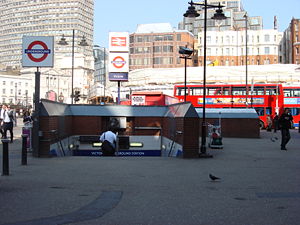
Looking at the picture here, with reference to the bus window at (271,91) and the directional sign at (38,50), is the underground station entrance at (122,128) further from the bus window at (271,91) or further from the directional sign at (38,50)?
the bus window at (271,91)

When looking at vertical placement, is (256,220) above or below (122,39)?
below

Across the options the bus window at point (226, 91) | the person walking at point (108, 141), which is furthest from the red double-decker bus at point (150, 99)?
the person walking at point (108, 141)

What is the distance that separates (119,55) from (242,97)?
15.2 meters

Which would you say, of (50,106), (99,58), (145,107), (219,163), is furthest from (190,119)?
(99,58)

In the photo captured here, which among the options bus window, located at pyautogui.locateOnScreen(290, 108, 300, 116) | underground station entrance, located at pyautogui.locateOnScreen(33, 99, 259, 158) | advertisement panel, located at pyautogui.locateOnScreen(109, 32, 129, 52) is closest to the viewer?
underground station entrance, located at pyautogui.locateOnScreen(33, 99, 259, 158)

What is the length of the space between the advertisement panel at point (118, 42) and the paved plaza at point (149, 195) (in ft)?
62.2

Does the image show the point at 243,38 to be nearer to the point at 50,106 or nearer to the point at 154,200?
the point at 50,106

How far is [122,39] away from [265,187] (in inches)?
923

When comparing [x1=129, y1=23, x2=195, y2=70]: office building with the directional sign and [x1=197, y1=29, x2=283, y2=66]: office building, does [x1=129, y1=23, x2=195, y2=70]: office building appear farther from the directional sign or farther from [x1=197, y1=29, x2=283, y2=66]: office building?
the directional sign

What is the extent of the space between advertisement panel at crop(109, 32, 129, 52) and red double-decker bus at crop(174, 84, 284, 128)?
11.7 m

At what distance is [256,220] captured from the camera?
6020 mm

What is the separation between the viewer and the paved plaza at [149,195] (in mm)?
6148

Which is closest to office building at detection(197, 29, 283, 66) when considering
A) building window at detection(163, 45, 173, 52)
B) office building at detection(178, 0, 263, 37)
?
office building at detection(178, 0, 263, 37)

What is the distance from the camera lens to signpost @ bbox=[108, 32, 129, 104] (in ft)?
102
